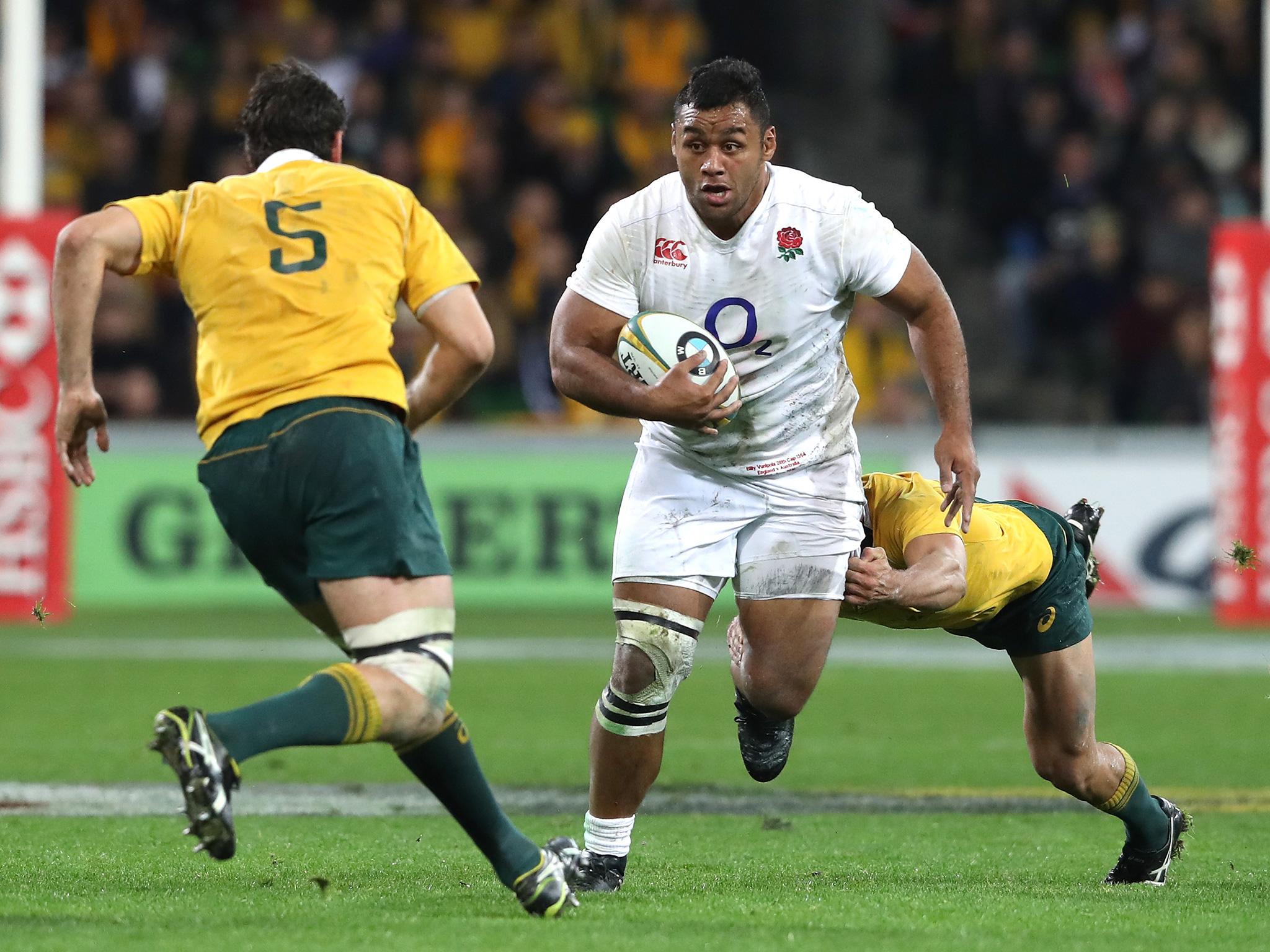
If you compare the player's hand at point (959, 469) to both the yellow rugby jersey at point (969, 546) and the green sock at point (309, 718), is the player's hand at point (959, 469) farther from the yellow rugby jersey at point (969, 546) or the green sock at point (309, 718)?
the green sock at point (309, 718)

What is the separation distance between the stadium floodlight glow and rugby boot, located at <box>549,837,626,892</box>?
9290 mm

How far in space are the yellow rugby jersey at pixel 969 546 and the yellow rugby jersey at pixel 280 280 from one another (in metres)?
1.88

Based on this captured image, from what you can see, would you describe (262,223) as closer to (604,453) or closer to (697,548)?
(697,548)

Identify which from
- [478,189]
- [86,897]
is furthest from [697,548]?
[478,189]

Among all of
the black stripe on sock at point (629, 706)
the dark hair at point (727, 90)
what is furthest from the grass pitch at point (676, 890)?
the dark hair at point (727, 90)

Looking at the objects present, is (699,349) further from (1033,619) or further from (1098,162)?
(1098,162)

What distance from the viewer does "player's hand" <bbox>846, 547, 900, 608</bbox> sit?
18.3 feet

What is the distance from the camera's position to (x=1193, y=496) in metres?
14.6

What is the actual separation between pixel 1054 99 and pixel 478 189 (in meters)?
5.36

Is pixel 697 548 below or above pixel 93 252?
below

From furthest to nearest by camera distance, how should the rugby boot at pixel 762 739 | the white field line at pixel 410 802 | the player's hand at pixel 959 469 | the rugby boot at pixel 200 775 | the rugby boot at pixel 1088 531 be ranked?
the white field line at pixel 410 802 < the rugby boot at pixel 1088 531 < the rugby boot at pixel 762 739 < the player's hand at pixel 959 469 < the rugby boot at pixel 200 775

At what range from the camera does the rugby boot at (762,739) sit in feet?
19.6

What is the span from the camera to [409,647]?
4535mm

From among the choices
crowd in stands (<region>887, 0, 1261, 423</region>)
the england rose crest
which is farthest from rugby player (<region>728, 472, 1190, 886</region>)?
crowd in stands (<region>887, 0, 1261, 423</region>)
